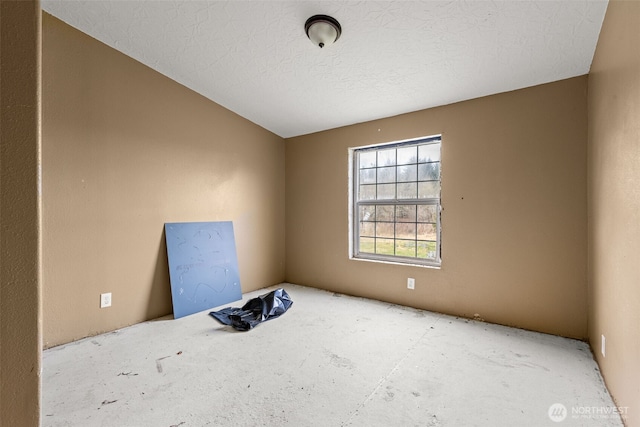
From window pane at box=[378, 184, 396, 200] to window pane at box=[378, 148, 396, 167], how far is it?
0.88 feet

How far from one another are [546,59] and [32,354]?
132 inches

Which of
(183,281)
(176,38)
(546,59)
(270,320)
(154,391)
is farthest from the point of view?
(183,281)

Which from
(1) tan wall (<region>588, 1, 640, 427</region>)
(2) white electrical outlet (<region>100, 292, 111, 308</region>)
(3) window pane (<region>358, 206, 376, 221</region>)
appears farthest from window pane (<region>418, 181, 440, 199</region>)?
(2) white electrical outlet (<region>100, 292, 111, 308</region>)

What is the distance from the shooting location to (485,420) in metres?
1.48

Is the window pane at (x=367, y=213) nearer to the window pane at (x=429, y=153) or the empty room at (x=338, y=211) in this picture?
the empty room at (x=338, y=211)

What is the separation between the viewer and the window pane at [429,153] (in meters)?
→ 3.15

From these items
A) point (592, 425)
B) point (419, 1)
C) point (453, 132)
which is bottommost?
point (592, 425)

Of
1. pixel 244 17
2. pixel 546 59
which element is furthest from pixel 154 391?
pixel 546 59

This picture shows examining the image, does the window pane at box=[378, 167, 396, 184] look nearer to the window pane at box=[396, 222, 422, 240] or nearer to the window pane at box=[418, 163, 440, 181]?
the window pane at box=[418, 163, 440, 181]

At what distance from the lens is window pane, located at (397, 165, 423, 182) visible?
3.31 meters

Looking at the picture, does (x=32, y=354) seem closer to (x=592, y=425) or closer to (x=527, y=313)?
(x=592, y=425)

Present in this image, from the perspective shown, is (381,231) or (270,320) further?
(381,231)

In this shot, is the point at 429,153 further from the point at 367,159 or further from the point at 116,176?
the point at 116,176

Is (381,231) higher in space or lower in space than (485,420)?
higher
